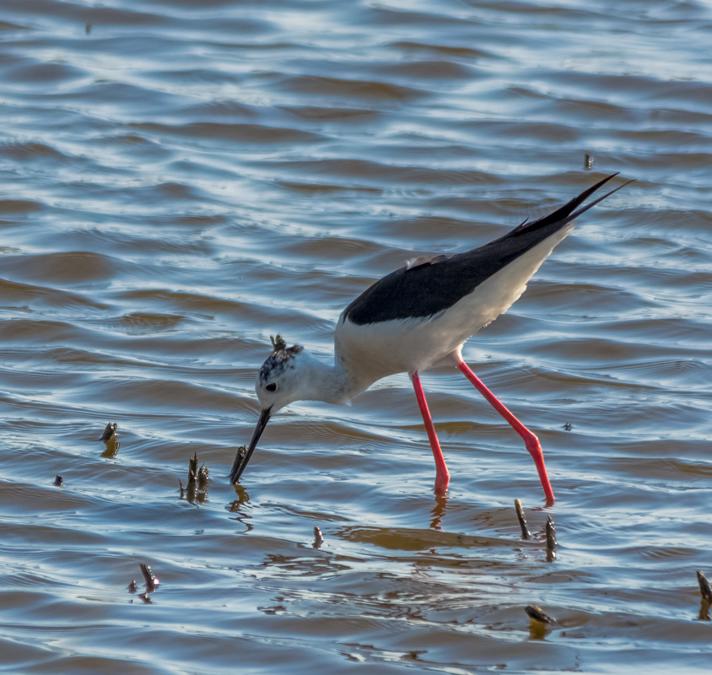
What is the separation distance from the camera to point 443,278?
822 cm

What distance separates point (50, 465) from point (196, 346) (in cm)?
209

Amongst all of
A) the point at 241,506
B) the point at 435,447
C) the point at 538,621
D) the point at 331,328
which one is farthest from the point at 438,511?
the point at 331,328

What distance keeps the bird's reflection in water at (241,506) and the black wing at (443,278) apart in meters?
1.10

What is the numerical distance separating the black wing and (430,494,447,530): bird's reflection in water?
97 cm

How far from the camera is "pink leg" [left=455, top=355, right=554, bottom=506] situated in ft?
26.3

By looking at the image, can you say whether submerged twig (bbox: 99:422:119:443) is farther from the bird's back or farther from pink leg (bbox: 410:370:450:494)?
pink leg (bbox: 410:370:450:494)

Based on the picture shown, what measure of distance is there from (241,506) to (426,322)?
1.37 meters

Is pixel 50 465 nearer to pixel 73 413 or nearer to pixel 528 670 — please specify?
pixel 73 413

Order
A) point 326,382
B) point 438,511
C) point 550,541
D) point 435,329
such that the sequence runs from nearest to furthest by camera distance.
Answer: point 550,541 < point 438,511 < point 435,329 < point 326,382

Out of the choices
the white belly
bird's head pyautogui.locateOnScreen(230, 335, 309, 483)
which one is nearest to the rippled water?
bird's head pyautogui.locateOnScreen(230, 335, 309, 483)

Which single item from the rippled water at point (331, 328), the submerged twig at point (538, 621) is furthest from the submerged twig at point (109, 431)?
the submerged twig at point (538, 621)

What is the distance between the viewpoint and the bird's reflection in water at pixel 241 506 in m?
7.61

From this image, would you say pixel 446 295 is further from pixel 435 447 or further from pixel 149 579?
pixel 149 579

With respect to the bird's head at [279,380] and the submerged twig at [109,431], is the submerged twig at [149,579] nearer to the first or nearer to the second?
the submerged twig at [109,431]
